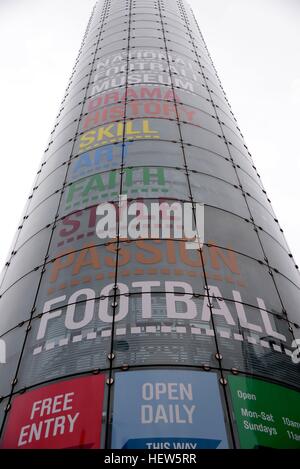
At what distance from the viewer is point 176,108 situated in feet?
48.9

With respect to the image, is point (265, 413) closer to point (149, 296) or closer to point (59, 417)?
point (149, 296)

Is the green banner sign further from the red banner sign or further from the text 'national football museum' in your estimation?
the red banner sign

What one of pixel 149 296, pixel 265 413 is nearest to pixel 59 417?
pixel 149 296

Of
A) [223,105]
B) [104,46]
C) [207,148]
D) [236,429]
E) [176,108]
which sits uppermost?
[104,46]

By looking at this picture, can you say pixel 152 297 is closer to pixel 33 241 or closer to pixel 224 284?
pixel 224 284

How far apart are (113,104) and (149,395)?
11.1 meters

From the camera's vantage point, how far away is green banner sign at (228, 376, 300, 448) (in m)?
6.76

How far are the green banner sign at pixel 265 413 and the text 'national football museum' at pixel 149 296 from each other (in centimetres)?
2

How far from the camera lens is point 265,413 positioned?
7148 millimetres

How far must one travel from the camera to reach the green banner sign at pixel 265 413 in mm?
6758

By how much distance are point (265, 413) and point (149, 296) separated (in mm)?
3030

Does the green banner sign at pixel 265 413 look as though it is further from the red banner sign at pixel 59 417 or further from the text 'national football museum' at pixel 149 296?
the red banner sign at pixel 59 417

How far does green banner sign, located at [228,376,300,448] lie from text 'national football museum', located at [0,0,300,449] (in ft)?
0.07
